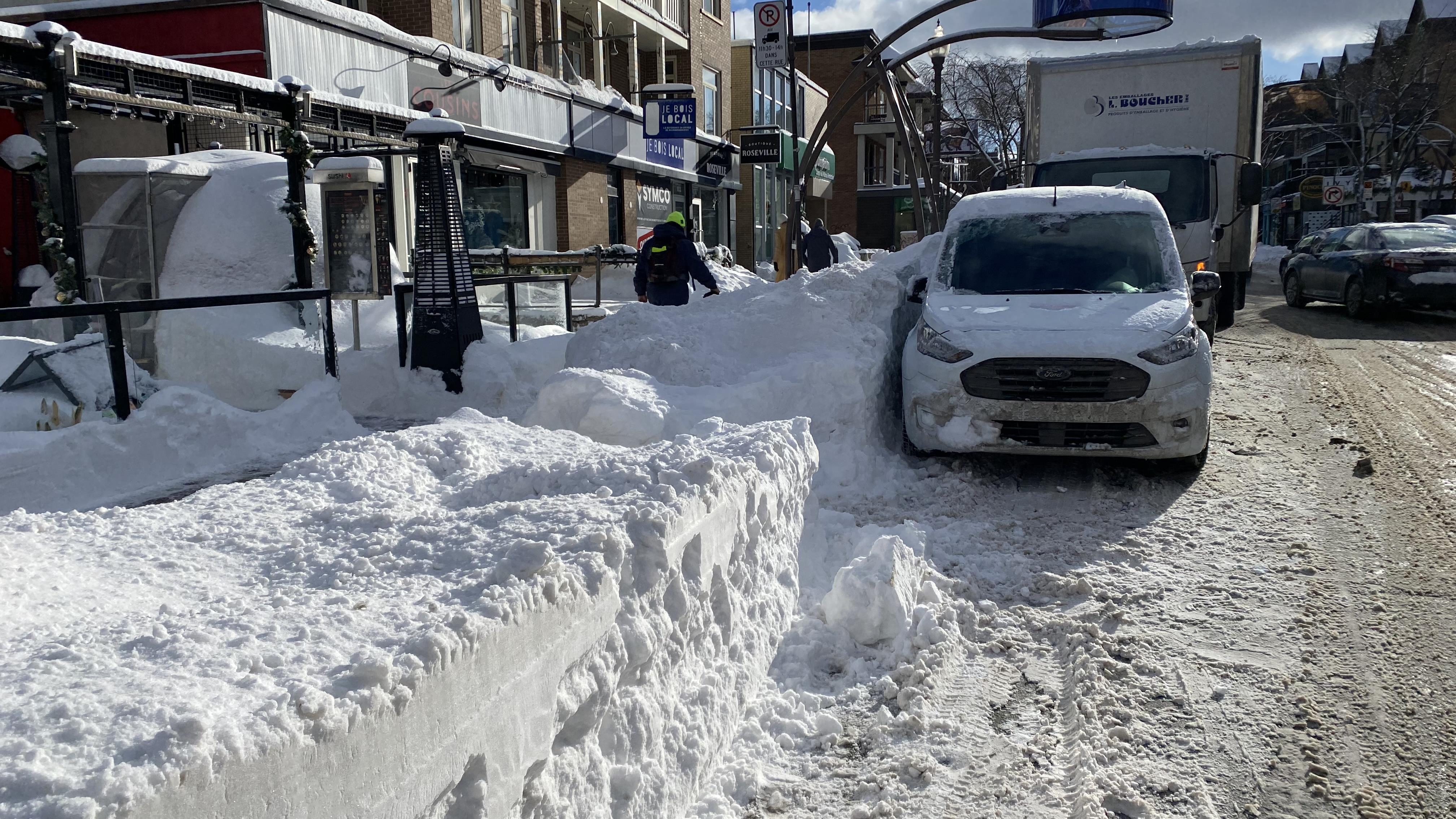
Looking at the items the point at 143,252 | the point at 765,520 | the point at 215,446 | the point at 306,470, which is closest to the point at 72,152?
the point at 143,252

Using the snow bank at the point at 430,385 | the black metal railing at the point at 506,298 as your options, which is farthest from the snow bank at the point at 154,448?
the black metal railing at the point at 506,298

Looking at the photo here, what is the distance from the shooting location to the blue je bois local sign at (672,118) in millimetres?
22859

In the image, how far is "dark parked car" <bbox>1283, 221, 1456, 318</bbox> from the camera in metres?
15.7

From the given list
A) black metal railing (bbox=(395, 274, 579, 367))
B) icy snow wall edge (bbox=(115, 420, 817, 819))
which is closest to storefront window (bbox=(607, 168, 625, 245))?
black metal railing (bbox=(395, 274, 579, 367))

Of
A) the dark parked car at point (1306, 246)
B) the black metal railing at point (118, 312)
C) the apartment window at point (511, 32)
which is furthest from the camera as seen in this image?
the apartment window at point (511, 32)

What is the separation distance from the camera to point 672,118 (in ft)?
75.9

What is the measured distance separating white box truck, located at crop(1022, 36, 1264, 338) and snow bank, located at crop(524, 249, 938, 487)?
3.82 metres

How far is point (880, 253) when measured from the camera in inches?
1235

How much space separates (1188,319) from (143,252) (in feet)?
33.0

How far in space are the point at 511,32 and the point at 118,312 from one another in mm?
17184

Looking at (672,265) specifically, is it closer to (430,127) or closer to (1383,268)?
(430,127)

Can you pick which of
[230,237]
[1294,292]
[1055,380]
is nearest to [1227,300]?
[1294,292]

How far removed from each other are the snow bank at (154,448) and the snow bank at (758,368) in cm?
162

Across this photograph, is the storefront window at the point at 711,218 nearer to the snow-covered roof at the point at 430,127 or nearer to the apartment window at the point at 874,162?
the snow-covered roof at the point at 430,127
